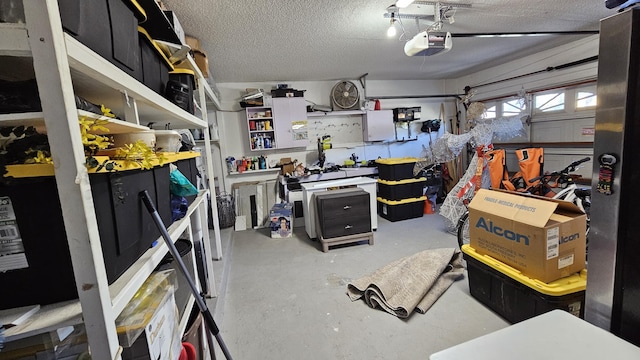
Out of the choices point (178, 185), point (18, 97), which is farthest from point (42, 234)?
point (178, 185)

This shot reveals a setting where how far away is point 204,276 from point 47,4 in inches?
78.9

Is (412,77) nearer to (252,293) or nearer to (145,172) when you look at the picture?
(252,293)

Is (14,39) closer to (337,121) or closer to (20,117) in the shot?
(20,117)

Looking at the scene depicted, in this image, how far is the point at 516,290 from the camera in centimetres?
180

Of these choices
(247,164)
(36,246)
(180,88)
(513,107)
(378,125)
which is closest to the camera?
(36,246)

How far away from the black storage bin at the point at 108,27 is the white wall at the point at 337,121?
3778 mm

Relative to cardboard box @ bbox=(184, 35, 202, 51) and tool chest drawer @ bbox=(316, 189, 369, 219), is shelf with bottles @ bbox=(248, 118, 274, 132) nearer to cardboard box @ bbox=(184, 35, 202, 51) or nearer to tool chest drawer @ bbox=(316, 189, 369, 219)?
tool chest drawer @ bbox=(316, 189, 369, 219)

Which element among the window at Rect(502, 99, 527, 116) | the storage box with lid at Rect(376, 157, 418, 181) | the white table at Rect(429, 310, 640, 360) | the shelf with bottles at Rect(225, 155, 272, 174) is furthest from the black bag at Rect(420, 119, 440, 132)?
the white table at Rect(429, 310, 640, 360)

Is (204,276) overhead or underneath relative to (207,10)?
underneath

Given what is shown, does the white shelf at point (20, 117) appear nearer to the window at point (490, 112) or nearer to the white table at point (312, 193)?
the white table at point (312, 193)

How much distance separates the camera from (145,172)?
96 centimetres

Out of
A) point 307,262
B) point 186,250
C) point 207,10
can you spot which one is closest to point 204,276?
point 186,250

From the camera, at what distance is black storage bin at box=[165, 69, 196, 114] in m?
1.53

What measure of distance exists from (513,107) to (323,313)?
15.4 feet
